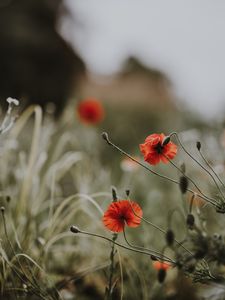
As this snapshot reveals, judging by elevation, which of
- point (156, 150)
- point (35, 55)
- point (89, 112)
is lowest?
point (156, 150)

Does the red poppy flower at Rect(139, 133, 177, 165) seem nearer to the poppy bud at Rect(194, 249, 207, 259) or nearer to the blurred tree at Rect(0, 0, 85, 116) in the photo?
the poppy bud at Rect(194, 249, 207, 259)

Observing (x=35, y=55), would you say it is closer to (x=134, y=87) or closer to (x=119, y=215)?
(x=134, y=87)

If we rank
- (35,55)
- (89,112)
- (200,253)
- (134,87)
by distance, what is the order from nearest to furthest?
(200,253) < (89,112) < (35,55) < (134,87)

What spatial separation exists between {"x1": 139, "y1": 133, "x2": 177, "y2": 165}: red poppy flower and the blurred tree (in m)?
6.18

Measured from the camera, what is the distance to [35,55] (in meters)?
7.81

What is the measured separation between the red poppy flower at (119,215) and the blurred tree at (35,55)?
621cm

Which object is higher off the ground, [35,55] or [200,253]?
[35,55]

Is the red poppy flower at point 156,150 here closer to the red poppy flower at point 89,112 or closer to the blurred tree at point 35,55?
the red poppy flower at point 89,112

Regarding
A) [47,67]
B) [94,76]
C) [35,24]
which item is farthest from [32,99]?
[94,76]

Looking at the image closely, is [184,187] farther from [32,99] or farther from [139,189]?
[32,99]

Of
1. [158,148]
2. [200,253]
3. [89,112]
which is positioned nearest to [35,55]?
[89,112]

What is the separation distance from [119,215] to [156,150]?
197 millimetres

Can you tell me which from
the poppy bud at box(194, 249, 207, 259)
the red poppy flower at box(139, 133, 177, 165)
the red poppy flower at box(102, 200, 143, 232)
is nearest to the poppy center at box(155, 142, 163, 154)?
the red poppy flower at box(139, 133, 177, 165)

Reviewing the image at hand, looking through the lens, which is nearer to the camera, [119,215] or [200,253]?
[200,253]
